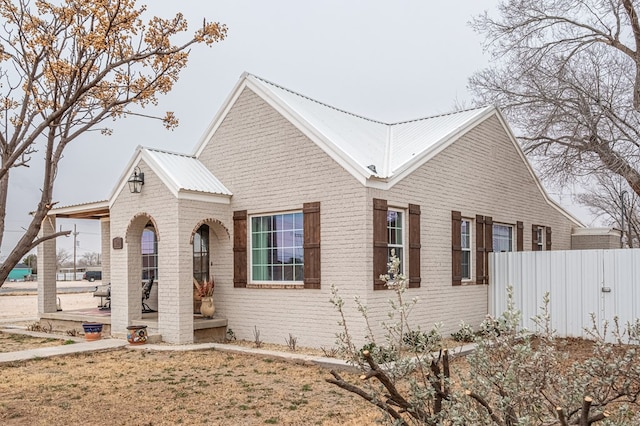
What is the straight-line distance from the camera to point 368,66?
53.8ft

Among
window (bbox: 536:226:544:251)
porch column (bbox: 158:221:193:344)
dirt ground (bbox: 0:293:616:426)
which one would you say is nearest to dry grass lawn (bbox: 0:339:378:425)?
dirt ground (bbox: 0:293:616:426)

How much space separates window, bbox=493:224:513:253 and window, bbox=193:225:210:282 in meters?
7.08

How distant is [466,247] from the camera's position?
1358 cm

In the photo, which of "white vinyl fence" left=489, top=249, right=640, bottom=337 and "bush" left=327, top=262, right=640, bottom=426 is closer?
"bush" left=327, top=262, right=640, bottom=426

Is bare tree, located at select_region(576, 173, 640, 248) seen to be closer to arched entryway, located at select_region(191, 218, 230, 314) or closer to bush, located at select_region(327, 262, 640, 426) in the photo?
arched entryway, located at select_region(191, 218, 230, 314)

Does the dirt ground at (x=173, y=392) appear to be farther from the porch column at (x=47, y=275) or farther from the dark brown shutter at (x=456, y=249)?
the porch column at (x=47, y=275)

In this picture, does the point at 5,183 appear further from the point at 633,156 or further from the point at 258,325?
the point at 633,156

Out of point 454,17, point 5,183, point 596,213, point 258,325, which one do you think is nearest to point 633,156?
point 454,17

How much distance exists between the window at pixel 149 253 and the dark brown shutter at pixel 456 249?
744cm

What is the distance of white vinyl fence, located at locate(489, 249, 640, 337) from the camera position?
38.6 ft

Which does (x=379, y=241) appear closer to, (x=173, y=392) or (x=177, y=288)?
(x=177, y=288)

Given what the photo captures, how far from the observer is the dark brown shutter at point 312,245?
11039 mm

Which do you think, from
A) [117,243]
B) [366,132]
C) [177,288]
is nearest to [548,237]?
[366,132]

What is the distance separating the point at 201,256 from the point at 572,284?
26.9ft
